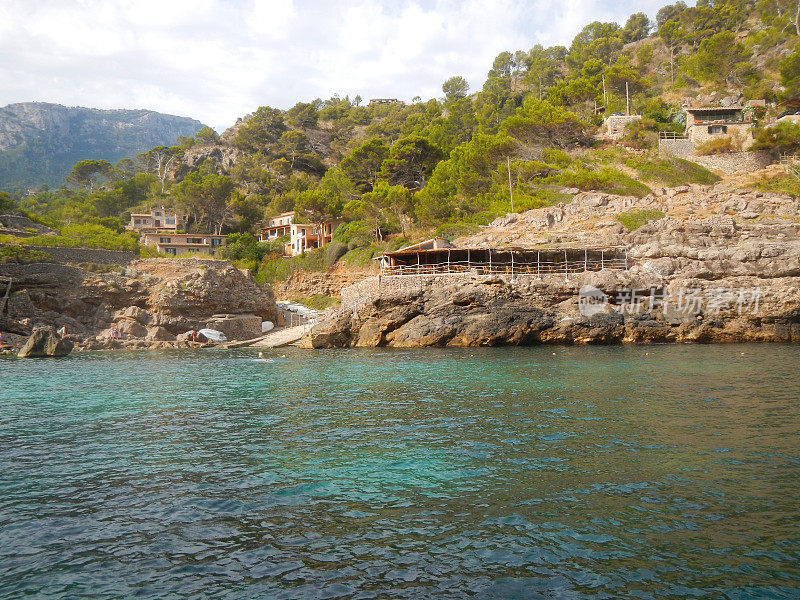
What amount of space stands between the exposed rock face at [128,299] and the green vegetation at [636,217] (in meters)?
34.4

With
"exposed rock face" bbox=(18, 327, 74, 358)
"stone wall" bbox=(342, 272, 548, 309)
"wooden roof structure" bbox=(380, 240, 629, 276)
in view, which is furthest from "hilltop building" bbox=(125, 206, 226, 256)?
"stone wall" bbox=(342, 272, 548, 309)

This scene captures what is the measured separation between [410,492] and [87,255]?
4645 centimetres

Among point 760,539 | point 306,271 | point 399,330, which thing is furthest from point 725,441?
point 306,271

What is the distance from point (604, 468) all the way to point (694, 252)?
30458mm

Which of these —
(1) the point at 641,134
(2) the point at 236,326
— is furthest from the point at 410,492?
(1) the point at 641,134

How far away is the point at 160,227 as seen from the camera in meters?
69.5

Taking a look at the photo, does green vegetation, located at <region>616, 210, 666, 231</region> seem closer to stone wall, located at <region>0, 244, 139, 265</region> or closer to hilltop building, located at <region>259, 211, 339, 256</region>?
hilltop building, located at <region>259, 211, 339, 256</region>

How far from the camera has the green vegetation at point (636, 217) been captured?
4344 centimetres

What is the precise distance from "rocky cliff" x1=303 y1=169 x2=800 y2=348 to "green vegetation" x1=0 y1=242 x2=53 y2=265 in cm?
2520

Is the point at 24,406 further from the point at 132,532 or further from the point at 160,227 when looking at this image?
the point at 160,227

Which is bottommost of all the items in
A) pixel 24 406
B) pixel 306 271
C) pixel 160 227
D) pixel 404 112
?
pixel 24 406

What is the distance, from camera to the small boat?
4275cm

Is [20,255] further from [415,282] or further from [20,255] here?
[415,282]

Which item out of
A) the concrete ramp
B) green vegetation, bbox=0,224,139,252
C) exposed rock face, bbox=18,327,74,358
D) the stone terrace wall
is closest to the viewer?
exposed rock face, bbox=18,327,74,358
